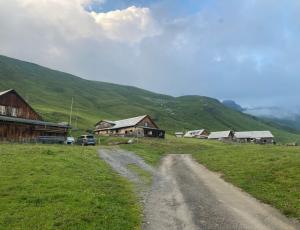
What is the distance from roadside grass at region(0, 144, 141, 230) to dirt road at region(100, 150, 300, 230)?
4.34 ft

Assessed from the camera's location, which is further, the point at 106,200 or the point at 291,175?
the point at 291,175

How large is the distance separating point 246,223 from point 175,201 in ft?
19.4

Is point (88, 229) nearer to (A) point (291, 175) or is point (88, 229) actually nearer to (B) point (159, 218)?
(B) point (159, 218)

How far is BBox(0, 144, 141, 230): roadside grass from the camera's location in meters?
16.8

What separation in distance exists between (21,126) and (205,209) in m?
66.1

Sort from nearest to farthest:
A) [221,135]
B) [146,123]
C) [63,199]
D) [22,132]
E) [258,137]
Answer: [63,199], [22,132], [146,123], [258,137], [221,135]

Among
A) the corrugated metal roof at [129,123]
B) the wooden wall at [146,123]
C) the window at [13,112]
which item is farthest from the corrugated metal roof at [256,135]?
the window at [13,112]

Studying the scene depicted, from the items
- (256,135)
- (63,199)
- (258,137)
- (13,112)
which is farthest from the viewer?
(256,135)

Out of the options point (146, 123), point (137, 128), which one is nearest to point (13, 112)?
point (137, 128)

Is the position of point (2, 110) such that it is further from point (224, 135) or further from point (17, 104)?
point (224, 135)

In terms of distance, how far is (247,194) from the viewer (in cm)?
2658

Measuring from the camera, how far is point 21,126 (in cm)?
7938

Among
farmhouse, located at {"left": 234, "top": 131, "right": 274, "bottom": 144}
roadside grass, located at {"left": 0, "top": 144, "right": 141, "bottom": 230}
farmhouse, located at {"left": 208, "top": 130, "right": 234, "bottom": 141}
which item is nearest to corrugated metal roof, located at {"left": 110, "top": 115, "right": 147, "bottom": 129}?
farmhouse, located at {"left": 208, "top": 130, "right": 234, "bottom": 141}

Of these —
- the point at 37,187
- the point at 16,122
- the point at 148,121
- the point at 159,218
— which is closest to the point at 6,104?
the point at 16,122
